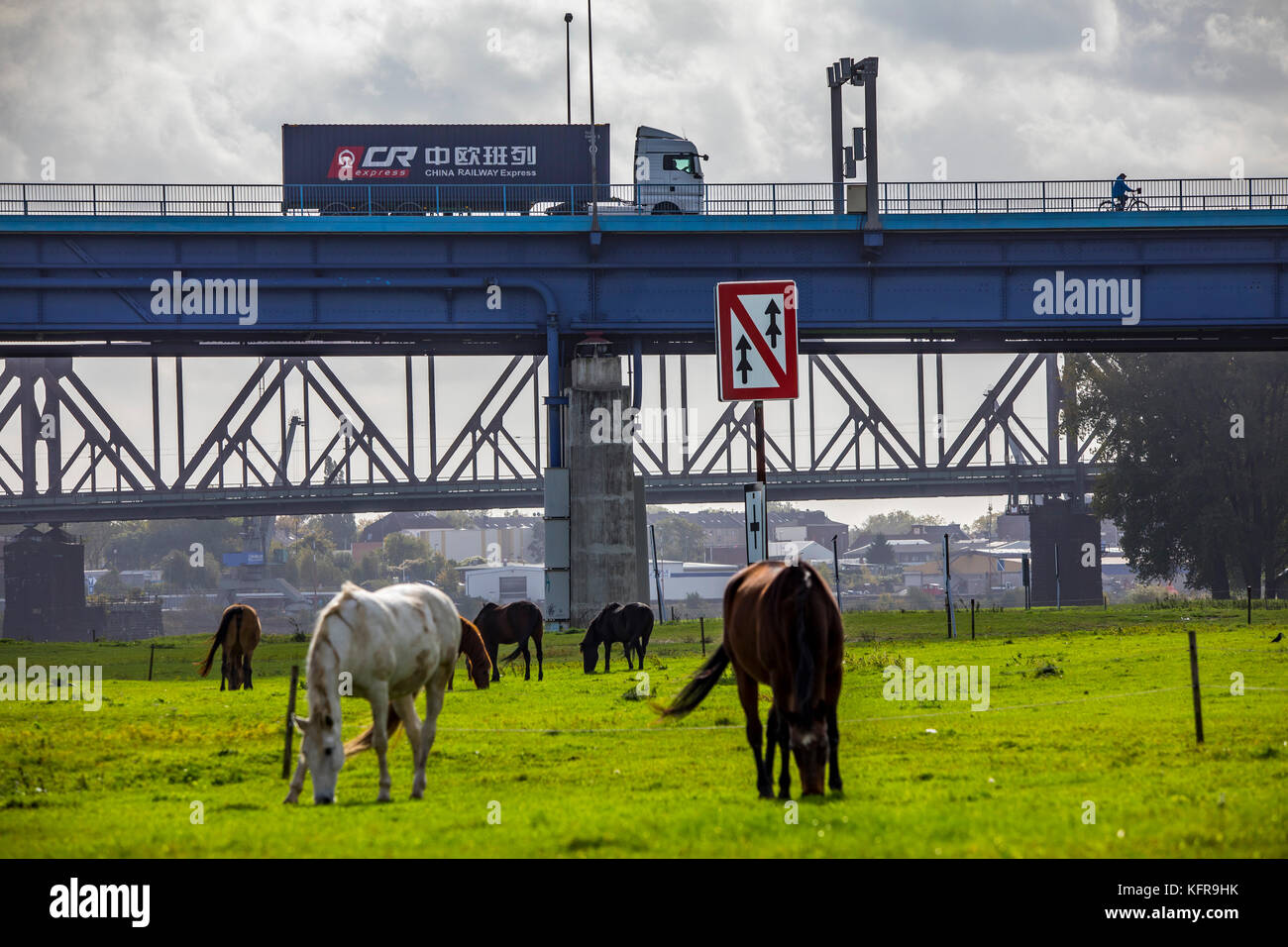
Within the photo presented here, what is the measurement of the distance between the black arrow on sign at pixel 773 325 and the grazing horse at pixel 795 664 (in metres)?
2.77

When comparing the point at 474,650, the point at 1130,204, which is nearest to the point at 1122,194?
the point at 1130,204

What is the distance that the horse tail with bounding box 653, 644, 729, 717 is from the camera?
15.2m

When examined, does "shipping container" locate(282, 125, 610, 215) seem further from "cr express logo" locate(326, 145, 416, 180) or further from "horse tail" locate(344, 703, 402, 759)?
"horse tail" locate(344, 703, 402, 759)

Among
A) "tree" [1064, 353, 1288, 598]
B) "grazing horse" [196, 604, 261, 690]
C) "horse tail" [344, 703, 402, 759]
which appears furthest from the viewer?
"tree" [1064, 353, 1288, 598]

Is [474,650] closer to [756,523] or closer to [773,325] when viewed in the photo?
[756,523]

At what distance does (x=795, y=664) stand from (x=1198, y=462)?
74495 millimetres

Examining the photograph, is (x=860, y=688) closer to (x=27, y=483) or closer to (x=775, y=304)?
(x=775, y=304)

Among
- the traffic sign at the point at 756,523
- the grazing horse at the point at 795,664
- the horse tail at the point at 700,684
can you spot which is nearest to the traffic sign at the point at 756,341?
the traffic sign at the point at 756,523

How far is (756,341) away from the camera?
1552 centimetres

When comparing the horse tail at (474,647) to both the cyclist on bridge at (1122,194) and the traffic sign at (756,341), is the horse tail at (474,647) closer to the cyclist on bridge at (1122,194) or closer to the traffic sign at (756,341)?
the traffic sign at (756,341)

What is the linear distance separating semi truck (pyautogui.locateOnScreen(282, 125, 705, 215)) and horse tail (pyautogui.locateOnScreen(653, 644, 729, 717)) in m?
36.7

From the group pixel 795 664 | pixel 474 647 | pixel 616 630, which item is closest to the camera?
pixel 795 664

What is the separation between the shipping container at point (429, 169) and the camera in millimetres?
51312

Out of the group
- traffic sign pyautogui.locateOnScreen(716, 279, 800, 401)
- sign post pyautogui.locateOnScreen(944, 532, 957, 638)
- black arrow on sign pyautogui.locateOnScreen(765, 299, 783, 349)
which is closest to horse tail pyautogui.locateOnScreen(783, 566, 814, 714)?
traffic sign pyautogui.locateOnScreen(716, 279, 800, 401)
